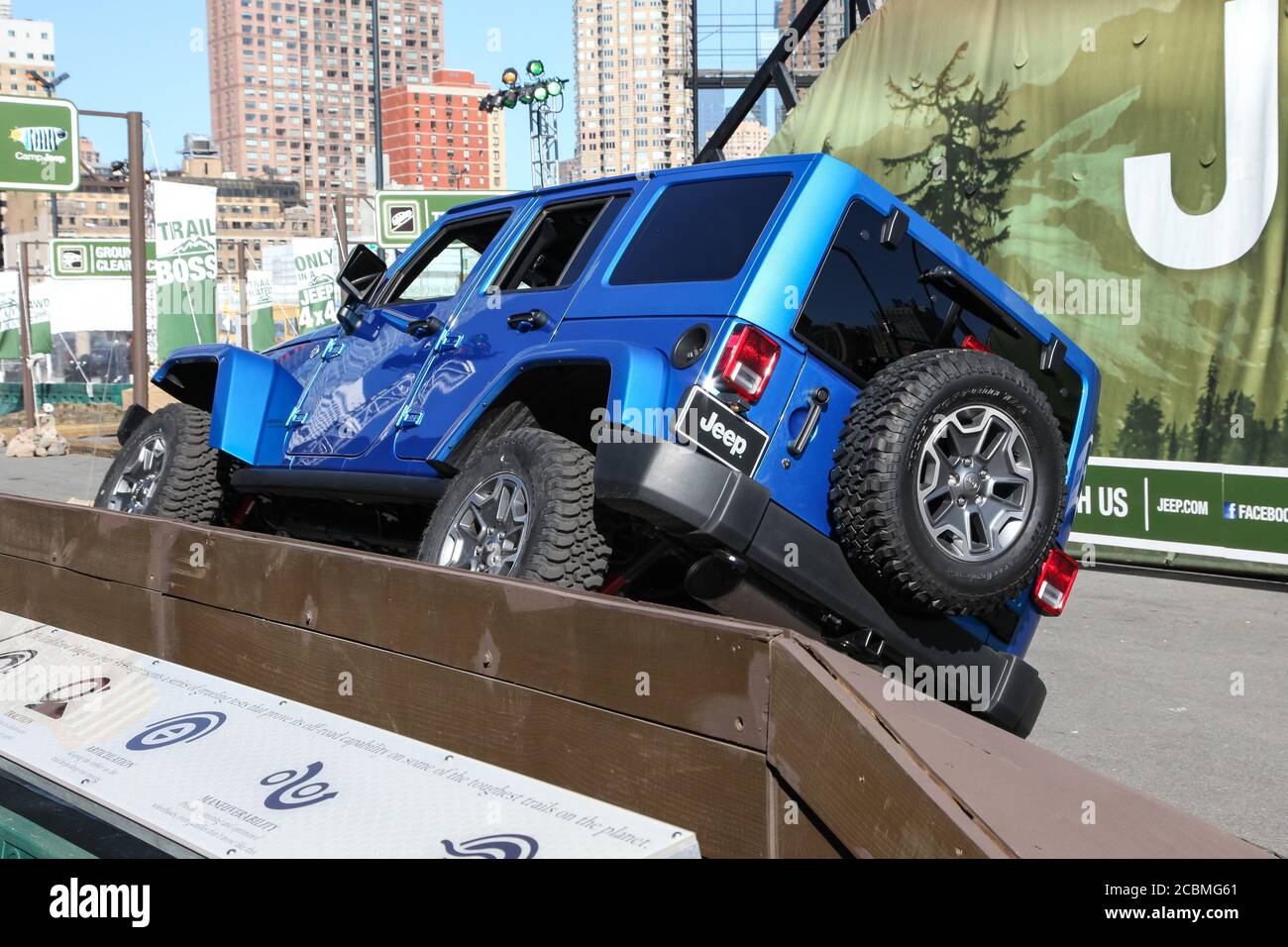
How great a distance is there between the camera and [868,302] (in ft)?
13.7

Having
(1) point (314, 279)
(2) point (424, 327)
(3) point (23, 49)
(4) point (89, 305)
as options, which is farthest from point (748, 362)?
(3) point (23, 49)

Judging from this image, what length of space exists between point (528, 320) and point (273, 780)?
2.45 metres

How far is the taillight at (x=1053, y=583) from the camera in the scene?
440cm

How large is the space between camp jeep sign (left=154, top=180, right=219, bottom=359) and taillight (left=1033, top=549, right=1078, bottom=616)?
62.9ft

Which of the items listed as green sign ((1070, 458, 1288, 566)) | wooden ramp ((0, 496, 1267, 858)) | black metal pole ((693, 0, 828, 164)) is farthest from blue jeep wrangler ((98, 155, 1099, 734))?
black metal pole ((693, 0, 828, 164))

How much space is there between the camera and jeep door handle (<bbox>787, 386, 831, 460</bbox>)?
3.90 metres

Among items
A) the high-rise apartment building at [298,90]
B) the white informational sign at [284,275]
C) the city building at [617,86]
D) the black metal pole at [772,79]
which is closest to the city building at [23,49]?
the high-rise apartment building at [298,90]

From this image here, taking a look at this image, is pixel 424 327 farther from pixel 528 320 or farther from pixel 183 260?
pixel 183 260

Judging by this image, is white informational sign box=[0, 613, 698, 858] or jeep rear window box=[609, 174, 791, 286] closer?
white informational sign box=[0, 613, 698, 858]

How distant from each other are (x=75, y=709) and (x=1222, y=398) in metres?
7.63

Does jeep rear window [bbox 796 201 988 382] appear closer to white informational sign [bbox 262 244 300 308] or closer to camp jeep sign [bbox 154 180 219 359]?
camp jeep sign [bbox 154 180 219 359]

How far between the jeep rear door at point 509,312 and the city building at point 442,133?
79.6 metres

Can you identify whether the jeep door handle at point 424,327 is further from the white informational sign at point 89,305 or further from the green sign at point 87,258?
the green sign at point 87,258
